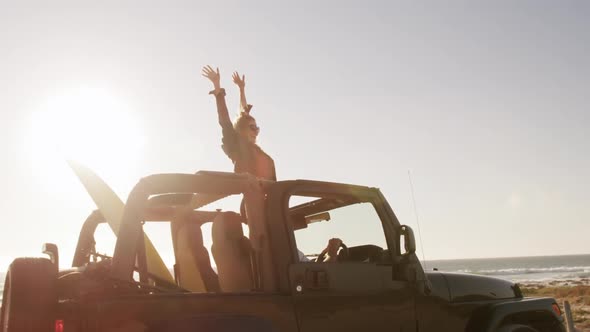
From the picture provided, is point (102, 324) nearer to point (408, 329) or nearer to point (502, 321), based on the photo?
point (408, 329)

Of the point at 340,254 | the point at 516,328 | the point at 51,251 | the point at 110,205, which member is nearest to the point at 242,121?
the point at 110,205

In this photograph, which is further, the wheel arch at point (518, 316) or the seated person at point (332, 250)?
the wheel arch at point (518, 316)

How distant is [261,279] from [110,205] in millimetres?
1497

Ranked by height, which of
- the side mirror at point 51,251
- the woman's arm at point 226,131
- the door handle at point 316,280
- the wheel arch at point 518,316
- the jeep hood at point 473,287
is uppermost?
the woman's arm at point 226,131

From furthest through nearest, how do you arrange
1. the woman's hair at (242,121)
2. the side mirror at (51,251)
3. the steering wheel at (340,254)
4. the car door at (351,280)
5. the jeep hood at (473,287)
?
the woman's hair at (242,121), the jeep hood at (473,287), the steering wheel at (340,254), the side mirror at (51,251), the car door at (351,280)

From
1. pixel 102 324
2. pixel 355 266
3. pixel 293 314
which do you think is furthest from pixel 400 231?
pixel 102 324

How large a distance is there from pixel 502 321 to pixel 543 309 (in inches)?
22.5

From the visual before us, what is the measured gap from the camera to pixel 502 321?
15.5 feet

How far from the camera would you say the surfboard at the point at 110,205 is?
430 centimetres

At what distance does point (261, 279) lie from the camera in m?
3.57

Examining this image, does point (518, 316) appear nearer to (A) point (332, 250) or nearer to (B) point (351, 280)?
(A) point (332, 250)

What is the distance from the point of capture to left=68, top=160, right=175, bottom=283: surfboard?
14.1 ft

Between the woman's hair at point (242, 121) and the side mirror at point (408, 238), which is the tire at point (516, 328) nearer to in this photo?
the side mirror at point (408, 238)

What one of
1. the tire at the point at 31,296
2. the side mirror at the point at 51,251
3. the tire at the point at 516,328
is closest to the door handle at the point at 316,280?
the tire at the point at 31,296
